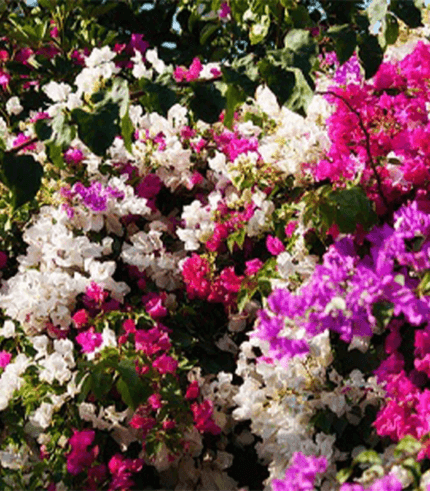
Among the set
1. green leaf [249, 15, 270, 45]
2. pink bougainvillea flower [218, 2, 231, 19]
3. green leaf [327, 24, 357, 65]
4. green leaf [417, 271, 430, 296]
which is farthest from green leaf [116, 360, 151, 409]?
pink bougainvillea flower [218, 2, 231, 19]

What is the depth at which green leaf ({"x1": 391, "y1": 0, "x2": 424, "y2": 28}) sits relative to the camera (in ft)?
6.19

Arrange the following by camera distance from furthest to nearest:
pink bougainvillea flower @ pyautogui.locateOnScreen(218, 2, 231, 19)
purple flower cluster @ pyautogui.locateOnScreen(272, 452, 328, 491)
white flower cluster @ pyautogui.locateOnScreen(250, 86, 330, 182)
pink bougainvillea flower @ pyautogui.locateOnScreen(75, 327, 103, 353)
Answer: pink bougainvillea flower @ pyautogui.locateOnScreen(218, 2, 231, 19) < white flower cluster @ pyautogui.locateOnScreen(250, 86, 330, 182) < pink bougainvillea flower @ pyautogui.locateOnScreen(75, 327, 103, 353) < purple flower cluster @ pyautogui.locateOnScreen(272, 452, 328, 491)

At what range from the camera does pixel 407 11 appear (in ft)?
6.24

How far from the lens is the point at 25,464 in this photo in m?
2.08

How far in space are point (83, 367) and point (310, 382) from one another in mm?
550

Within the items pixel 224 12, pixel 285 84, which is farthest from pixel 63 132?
pixel 224 12

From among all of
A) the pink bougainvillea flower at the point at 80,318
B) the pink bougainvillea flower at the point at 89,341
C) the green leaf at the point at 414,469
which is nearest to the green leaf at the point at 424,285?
the green leaf at the point at 414,469

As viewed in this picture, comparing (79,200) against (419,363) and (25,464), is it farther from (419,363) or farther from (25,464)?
(419,363)

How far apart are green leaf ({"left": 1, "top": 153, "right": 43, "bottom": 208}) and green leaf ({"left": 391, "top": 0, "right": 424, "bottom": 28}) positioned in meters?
0.91

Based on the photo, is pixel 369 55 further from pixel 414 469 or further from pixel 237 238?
pixel 414 469

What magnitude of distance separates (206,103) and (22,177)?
15.8 inches

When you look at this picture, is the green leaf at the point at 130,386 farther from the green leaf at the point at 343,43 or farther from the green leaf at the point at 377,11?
the green leaf at the point at 377,11

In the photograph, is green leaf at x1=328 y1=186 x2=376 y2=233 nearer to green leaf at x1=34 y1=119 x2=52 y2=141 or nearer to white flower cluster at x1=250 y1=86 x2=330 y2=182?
white flower cluster at x1=250 y1=86 x2=330 y2=182

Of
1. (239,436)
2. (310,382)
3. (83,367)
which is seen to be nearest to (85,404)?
(83,367)
